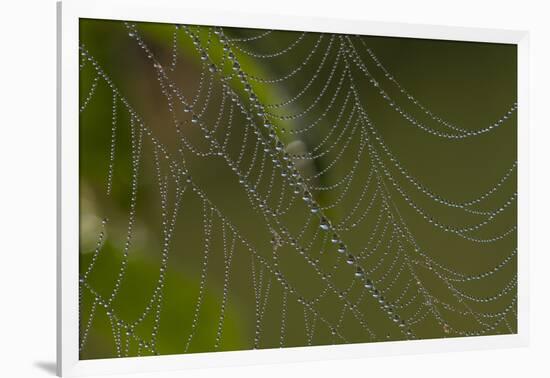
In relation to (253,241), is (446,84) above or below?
above

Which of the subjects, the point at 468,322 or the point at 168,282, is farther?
the point at 468,322

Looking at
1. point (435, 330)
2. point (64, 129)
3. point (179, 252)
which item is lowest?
point (435, 330)

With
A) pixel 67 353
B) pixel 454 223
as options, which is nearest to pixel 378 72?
pixel 454 223

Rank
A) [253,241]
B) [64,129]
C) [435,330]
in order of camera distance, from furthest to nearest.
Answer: [435,330] < [253,241] < [64,129]
